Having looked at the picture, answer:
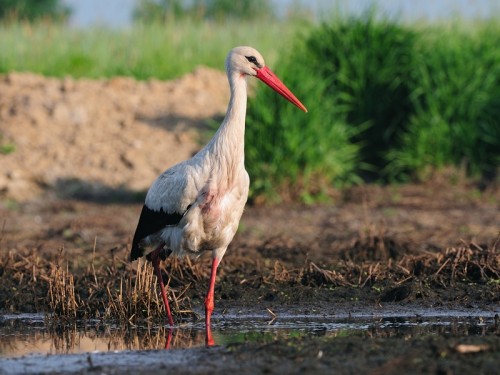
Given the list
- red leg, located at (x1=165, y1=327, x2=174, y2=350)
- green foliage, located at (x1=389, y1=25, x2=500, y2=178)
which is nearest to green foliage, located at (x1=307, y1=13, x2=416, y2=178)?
green foliage, located at (x1=389, y1=25, x2=500, y2=178)

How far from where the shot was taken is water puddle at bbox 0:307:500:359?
6766mm

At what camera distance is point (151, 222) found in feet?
25.2

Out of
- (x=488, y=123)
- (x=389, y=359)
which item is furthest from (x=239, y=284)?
(x=488, y=123)

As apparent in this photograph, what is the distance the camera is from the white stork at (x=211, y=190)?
7.18 metres

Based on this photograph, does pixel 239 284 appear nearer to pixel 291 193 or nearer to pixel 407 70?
pixel 291 193

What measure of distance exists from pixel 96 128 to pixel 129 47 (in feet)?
12.9

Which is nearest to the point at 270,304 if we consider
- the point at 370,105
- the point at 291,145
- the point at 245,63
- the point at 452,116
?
the point at 245,63

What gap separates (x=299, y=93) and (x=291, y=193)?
1.34 metres

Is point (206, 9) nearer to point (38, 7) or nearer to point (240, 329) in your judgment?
point (38, 7)

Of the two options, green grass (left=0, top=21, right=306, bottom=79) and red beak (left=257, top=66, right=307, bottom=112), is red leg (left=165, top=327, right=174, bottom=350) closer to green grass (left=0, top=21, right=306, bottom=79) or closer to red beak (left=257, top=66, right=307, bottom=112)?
red beak (left=257, top=66, right=307, bottom=112)

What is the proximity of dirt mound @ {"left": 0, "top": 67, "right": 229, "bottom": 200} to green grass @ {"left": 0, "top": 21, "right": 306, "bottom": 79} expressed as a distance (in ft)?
3.07

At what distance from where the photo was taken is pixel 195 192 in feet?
23.6

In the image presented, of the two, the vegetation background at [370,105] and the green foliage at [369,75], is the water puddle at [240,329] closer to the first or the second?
the vegetation background at [370,105]

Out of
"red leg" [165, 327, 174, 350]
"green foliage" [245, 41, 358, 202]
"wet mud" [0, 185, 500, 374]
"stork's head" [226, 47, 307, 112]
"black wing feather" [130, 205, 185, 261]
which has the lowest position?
"red leg" [165, 327, 174, 350]
